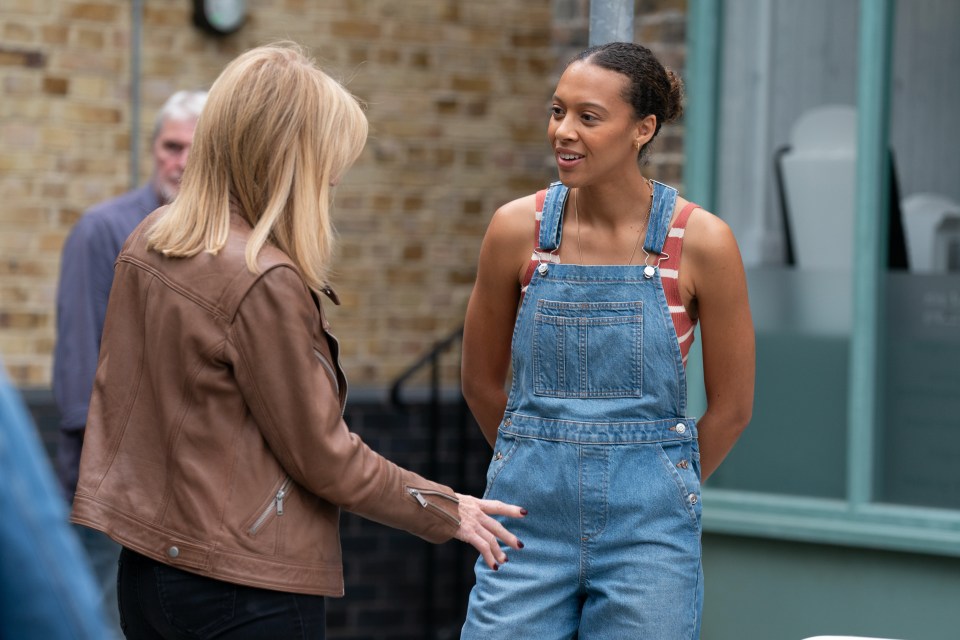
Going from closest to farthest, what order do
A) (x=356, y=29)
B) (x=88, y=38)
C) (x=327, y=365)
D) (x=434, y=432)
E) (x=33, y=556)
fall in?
(x=33, y=556), (x=327, y=365), (x=88, y=38), (x=434, y=432), (x=356, y=29)

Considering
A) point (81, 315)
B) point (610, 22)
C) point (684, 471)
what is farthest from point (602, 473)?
point (81, 315)

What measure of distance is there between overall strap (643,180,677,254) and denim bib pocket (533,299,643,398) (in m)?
0.12

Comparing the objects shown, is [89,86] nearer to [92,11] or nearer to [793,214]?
[92,11]

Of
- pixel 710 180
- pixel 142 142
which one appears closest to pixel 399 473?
pixel 710 180

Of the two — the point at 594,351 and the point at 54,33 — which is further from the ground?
the point at 54,33

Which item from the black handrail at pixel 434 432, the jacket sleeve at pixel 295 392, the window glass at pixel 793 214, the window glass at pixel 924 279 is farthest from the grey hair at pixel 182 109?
the window glass at pixel 924 279

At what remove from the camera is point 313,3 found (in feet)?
23.1

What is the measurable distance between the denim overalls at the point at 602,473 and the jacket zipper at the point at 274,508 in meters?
0.58

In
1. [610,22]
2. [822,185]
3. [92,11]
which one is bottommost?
[822,185]

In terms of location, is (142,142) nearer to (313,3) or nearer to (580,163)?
(313,3)

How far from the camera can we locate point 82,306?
173 inches

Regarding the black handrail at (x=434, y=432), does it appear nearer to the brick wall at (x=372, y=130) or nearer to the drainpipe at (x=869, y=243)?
the brick wall at (x=372, y=130)

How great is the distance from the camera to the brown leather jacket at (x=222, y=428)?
2564 mm

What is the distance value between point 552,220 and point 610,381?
0.37m
